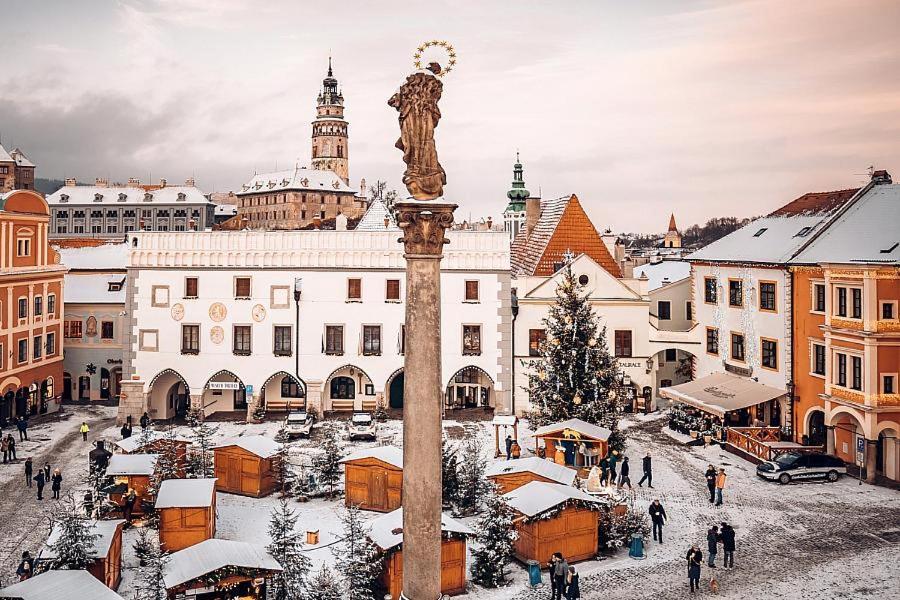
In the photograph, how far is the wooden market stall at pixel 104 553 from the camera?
17672 mm

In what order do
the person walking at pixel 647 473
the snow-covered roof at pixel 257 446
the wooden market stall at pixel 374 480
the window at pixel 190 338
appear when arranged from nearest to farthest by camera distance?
the wooden market stall at pixel 374 480 < the snow-covered roof at pixel 257 446 < the person walking at pixel 647 473 < the window at pixel 190 338

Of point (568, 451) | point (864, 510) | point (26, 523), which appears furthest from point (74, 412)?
point (864, 510)

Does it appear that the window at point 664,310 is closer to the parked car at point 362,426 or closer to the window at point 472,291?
the window at point 472,291

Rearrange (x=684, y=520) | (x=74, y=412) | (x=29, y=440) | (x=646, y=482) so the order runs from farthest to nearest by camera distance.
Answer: (x=74, y=412) < (x=29, y=440) < (x=646, y=482) < (x=684, y=520)

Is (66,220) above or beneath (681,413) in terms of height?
above

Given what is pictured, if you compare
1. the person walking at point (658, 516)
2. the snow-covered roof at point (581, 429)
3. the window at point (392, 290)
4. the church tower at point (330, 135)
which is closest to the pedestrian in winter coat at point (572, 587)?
the person walking at point (658, 516)

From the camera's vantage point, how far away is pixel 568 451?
29688 millimetres

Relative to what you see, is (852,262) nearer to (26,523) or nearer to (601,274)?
(601,274)

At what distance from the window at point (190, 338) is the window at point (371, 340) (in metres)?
8.33

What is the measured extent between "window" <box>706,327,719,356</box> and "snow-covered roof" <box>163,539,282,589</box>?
2765 cm

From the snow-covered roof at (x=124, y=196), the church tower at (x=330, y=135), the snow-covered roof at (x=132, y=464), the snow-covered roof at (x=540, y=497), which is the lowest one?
the snow-covered roof at (x=540, y=497)

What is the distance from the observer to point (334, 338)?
3953cm

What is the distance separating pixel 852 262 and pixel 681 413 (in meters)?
10.4

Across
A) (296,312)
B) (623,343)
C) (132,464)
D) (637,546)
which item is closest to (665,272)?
(623,343)
